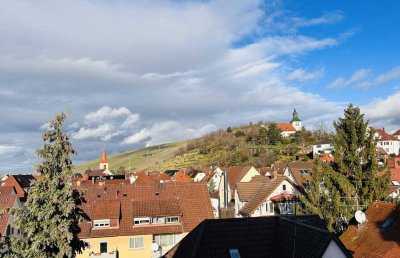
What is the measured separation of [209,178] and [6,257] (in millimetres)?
73123

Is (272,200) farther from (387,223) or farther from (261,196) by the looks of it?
(387,223)

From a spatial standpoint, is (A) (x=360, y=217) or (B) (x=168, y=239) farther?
(B) (x=168, y=239)

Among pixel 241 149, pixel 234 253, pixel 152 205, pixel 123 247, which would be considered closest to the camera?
pixel 234 253

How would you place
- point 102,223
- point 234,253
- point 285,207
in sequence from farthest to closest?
point 285,207 → point 102,223 → point 234,253

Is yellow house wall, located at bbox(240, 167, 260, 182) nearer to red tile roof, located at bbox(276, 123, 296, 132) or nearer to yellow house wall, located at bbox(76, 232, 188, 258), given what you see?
yellow house wall, located at bbox(76, 232, 188, 258)

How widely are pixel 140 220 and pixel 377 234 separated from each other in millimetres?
20915

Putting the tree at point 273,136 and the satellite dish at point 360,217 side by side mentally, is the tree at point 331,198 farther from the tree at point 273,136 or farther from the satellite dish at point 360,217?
the tree at point 273,136

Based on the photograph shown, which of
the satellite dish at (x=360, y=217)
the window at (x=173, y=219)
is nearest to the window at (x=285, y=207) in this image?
the window at (x=173, y=219)

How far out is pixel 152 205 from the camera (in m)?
37.8

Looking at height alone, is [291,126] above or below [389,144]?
above

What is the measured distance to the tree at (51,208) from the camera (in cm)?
1705

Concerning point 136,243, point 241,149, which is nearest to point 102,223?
point 136,243

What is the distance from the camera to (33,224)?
17.2 meters

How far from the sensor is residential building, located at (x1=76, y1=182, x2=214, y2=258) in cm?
3488
